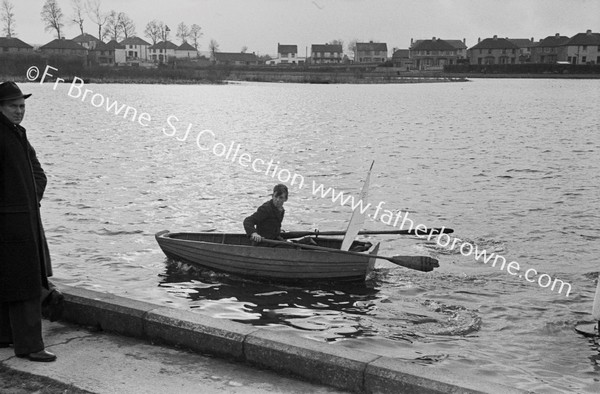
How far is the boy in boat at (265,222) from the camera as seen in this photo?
12.2 metres

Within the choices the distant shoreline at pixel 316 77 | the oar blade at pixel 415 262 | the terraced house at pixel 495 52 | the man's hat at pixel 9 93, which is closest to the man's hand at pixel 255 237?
the oar blade at pixel 415 262

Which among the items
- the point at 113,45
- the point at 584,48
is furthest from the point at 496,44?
the point at 113,45

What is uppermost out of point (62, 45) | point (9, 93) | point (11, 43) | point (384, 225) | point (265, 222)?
point (11, 43)

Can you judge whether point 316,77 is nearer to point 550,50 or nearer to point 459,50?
point 459,50

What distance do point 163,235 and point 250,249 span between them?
7.10 ft

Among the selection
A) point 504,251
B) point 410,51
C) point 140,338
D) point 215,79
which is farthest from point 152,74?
point 140,338

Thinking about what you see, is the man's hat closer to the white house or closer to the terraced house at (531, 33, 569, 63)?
the terraced house at (531, 33, 569, 63)

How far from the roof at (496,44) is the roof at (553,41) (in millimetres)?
6329

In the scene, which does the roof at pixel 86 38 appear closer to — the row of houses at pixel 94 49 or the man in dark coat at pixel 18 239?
the row of houses at pixel 94 49

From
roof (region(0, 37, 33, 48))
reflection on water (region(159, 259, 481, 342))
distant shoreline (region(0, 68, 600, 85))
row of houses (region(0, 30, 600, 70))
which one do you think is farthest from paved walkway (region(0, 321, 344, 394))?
roof (region(0, 37, 33, 48))

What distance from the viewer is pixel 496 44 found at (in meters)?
174

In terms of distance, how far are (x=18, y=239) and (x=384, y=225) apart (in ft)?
47.4

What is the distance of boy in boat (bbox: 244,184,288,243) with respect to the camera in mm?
12242

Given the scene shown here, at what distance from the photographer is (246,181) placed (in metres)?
26.8
